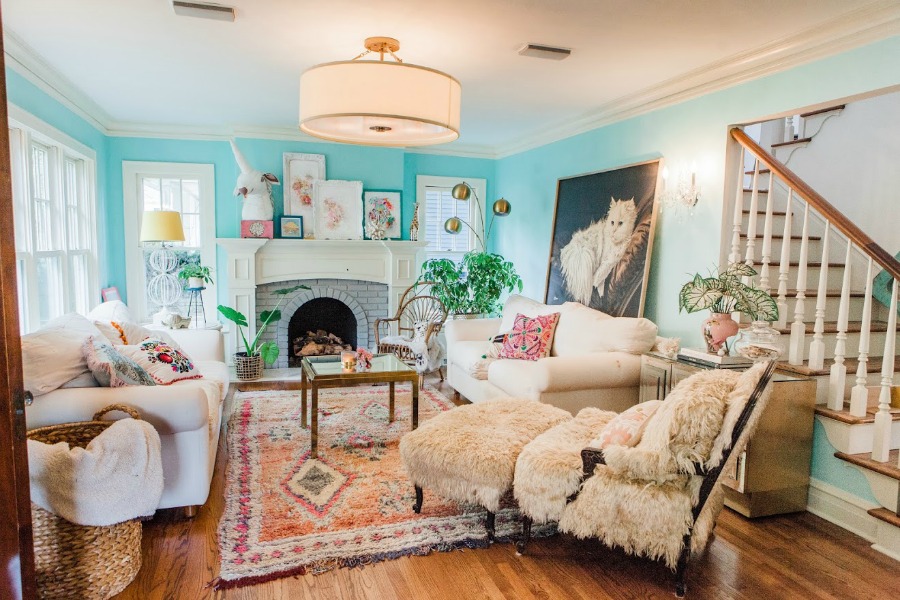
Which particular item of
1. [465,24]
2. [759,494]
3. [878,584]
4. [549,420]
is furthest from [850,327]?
[465,24]

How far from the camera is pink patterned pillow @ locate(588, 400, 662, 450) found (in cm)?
235

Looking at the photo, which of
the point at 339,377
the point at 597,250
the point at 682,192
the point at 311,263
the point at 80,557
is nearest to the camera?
the point at 80,557

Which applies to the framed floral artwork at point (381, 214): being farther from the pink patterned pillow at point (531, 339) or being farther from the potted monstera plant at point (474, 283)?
the pink patterned pillow at point (531, 339)

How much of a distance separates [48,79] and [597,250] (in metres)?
4.14

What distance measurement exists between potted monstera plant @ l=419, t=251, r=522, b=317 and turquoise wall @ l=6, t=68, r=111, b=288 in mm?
3055

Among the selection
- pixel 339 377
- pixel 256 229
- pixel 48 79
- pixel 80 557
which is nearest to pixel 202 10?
pixel 48 79

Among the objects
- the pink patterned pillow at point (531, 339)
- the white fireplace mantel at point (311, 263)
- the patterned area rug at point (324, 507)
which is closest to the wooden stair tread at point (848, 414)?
the patterned area rug at point (324, 507)

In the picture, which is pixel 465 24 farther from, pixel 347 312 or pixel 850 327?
pixel 347 312

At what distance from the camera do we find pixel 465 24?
302 centimetres

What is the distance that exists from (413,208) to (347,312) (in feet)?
4.52

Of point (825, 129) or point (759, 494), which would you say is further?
point (825, 129)

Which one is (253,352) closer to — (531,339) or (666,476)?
(531,339)

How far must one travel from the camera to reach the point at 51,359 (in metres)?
2.55

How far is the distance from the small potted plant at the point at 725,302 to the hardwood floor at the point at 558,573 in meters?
1.01
